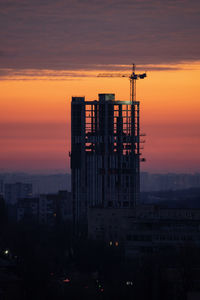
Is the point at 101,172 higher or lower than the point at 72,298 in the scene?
higher

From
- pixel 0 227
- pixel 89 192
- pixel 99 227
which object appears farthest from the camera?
pixel 89 192

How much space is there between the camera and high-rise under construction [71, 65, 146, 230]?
73875mm

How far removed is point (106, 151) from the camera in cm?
7506

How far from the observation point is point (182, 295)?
3353 cm

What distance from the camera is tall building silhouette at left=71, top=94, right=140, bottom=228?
73.9 metres

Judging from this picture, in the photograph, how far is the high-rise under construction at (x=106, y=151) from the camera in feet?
242

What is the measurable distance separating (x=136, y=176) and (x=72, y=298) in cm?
4224

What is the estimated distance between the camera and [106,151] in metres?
75.1

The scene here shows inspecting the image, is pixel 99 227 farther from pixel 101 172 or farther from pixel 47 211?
pixel 47 211

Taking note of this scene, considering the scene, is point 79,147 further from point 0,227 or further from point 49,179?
point 49,179

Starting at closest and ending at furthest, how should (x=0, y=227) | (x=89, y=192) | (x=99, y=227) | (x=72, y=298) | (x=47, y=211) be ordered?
(x=72, y=298), (x=0, y=227), (x=99, y=227), (x=89, y=192), (x=47, y=211)

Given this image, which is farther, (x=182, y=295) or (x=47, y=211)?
(x=47, y=211)

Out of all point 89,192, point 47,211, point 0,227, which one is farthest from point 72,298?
point 47,211

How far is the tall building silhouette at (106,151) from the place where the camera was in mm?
73875
